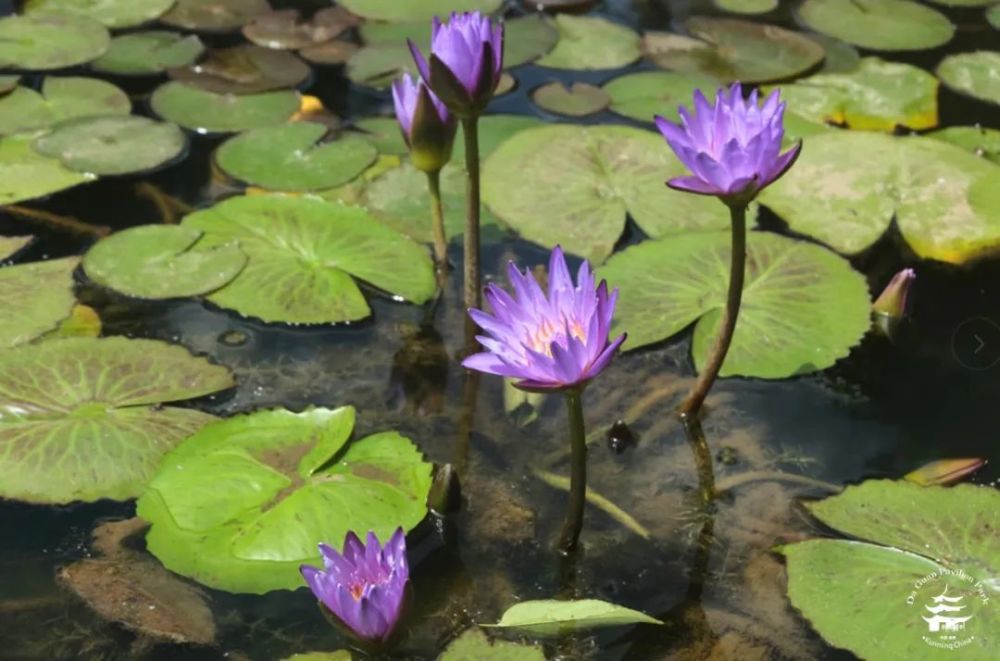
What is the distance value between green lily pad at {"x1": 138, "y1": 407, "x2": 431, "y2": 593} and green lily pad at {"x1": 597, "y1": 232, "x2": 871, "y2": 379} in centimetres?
85

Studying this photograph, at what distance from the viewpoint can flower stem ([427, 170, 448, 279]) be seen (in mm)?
3215

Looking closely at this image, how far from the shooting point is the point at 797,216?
142 inches

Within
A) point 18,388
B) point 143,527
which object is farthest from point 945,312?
point 18,388

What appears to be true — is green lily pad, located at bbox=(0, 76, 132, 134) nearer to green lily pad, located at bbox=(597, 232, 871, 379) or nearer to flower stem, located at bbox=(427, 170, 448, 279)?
flower stem, located at bbox=(427, 170, 448, 279)

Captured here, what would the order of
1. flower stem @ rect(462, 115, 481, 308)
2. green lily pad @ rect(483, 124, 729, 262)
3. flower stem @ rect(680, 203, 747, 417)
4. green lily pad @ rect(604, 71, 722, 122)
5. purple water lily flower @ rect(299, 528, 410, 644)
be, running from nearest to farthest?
purple water lily flower @ rect(299, 528, 410, 644), flower stem @ rect(680, 203, 747, 417), flower stem @ rect(462, 115, 481, 308), green lily pad @ rect(483, 124, 729, 262), green lily pad @ rect(604, 71, 722, 122)

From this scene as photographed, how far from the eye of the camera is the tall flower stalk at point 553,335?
212 cm

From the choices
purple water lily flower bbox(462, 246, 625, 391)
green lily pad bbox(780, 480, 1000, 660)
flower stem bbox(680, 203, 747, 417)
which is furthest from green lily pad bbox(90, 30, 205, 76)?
green lily pad bbox(780, 480, 1000, 660)

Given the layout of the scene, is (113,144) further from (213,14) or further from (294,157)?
(213,14)

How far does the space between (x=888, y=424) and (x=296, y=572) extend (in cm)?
157

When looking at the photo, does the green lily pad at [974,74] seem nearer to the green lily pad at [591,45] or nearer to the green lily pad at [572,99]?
the green lily pad at [591,45]

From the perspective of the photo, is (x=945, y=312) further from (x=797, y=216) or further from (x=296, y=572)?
(x=296, y=572)

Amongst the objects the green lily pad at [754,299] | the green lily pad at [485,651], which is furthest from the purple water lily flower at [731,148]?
the green lily pad at [485,651]

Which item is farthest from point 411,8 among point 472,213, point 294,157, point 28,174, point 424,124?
point 472,213

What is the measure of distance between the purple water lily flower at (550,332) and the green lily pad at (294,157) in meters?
1.63
